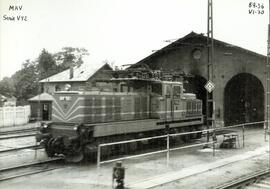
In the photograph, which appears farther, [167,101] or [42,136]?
[167,101]

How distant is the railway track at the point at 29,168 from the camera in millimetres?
10586

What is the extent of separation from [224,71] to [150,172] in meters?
15.5

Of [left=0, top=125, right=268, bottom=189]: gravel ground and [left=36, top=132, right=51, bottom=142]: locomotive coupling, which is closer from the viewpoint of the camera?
[left=0, top=125, right=268, bottom=189]: gravel ground

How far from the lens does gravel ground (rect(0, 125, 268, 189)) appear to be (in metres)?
9.65

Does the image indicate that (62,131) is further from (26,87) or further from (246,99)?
(26,87)

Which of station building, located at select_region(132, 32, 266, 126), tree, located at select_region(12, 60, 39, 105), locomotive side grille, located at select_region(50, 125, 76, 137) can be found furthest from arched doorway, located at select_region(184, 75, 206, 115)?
tree, located at select_region(12, 60, 39, 105)

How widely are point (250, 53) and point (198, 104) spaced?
697 centimetres

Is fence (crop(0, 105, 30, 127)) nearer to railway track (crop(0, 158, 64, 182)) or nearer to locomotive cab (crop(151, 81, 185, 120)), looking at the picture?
locomotive cab (crop(151, 81, 185, 120))

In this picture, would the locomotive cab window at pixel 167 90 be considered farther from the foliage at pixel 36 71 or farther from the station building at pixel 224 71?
the foliage at pixel 36 71

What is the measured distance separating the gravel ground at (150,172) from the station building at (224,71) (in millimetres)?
10232

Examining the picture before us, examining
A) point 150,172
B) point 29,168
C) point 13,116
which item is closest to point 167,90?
point 150,172

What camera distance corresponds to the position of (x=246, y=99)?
99.4ft

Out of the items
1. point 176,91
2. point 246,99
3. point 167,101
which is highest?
point 176,91

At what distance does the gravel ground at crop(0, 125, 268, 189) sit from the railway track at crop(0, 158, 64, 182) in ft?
0.99
